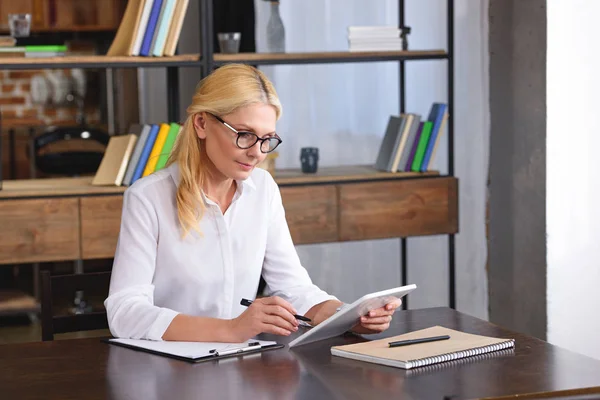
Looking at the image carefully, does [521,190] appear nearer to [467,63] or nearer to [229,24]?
[467,63]

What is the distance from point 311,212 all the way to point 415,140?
57cm

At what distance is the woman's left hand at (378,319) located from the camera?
219cm

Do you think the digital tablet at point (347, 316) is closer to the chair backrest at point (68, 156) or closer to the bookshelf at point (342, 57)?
the bookshelf at point (342, 57)

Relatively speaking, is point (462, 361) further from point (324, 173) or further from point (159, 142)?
point (324, 173)

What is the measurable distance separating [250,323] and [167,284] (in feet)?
1.35

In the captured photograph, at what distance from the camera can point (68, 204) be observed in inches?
148

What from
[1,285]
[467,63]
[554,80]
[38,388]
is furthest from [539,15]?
[1,285]

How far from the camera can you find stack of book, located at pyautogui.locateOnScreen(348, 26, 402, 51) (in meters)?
4.13

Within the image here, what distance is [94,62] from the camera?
149 inches

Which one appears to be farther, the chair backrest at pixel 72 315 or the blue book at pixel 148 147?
the blue book at pixel 148 147


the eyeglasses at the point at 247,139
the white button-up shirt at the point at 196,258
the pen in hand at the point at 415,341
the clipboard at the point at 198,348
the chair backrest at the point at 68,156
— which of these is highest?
the eyeglasses at the point at 247,139

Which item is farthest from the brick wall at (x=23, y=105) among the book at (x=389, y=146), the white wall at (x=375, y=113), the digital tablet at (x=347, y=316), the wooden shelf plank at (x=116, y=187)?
the digital tablet at (x=347, y=316)

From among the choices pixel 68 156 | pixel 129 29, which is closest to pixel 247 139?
pixel 129 29

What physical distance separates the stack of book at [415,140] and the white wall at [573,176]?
18.3 inches
